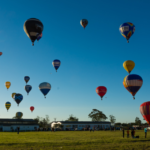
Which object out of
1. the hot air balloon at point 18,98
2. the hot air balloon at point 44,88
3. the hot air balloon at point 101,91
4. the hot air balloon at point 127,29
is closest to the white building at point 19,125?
the hot air balloon at point 18,98

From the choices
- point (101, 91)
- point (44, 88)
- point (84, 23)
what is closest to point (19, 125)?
point (44, 88)

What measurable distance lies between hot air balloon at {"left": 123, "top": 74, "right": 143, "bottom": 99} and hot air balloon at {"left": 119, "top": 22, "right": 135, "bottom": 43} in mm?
8372

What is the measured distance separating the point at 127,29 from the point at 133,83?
1122cm

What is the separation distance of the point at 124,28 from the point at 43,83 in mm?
25579

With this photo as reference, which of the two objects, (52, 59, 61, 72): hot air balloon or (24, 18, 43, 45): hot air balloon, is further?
(52, 59, 61, 72): hot air balloon

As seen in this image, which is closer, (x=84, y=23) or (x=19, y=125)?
(x=84, y=23)

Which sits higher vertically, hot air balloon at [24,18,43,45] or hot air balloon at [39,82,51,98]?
hot air balloon at [24,18,43,45]

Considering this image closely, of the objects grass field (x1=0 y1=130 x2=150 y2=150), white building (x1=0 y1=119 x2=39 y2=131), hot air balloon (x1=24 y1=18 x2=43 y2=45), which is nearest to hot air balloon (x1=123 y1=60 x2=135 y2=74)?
grass field (x1=0 y1=130 x2=150 y2=150)

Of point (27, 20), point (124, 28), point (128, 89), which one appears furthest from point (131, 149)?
point (124, 28)

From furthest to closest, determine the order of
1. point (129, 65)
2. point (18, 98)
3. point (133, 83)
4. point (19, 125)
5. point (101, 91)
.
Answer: point (19, 125) < point (18, 98) < point (101, 91) < point (129, 65) < point (133, 83)

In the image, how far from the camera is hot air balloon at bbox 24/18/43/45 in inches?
1271

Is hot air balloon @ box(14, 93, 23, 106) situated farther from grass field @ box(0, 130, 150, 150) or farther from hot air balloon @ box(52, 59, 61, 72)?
grass field @ box(0, 130, 150, 150)

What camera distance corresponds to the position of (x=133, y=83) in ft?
124

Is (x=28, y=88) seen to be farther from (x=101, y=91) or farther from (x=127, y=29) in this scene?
(x=127, y=29)
